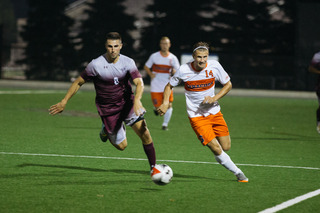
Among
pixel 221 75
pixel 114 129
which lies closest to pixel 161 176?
pixel 114 129

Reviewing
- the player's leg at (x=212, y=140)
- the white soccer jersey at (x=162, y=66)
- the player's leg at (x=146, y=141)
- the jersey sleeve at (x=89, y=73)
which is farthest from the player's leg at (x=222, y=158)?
the white soccer jersey at (x=162, y=66)

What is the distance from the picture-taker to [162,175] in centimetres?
851

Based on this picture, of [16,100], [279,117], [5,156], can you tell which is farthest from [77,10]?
[5,156]

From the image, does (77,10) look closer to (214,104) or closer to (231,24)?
(231,24)

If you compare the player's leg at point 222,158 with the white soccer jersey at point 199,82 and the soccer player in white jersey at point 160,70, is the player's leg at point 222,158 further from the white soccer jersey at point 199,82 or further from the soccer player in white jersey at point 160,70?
the soccer player in white jersey at point 160,70

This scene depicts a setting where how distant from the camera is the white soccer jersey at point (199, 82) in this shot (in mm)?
9547

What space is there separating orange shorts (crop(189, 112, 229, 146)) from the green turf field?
26.1 inches

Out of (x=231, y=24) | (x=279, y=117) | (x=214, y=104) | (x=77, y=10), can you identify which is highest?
(x=214, y=104)

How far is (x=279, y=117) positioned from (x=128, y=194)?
1470cm

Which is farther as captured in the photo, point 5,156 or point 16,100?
point 16,100

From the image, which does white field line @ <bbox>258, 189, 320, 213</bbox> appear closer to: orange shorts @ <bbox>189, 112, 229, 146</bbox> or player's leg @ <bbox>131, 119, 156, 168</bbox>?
orange shorts @ <bbox>189, 112, 229, 146</bbox>

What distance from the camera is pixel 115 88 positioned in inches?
379

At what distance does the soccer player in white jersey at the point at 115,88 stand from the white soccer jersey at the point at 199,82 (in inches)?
26.9

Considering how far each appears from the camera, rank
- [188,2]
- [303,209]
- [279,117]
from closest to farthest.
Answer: [303,209]
[279,117]
[188,2]
